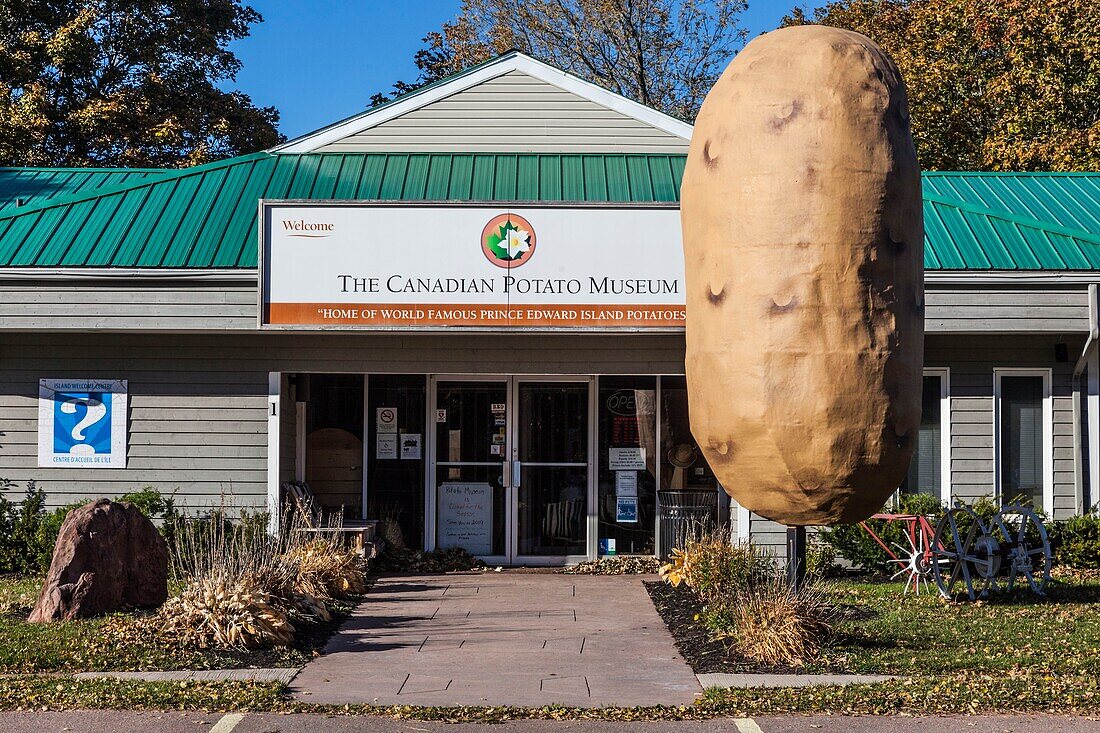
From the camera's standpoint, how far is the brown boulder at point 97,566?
10.2 meters

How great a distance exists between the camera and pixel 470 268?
511 inches

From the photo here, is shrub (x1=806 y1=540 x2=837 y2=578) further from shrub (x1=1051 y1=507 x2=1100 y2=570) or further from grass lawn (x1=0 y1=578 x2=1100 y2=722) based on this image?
shrub (x1=1051 y1=507 x2=1100 y2=570)

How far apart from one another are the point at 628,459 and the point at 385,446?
301 centimetres

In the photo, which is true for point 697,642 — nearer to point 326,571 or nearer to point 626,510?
point 326,571

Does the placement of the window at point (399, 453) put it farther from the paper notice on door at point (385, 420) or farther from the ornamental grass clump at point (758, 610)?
the ornamental grass clump at point (758, 610)

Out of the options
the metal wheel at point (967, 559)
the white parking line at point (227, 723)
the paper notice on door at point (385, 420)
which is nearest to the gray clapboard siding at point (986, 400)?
the metal wheel at point (967, 559)

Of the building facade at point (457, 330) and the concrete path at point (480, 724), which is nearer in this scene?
the concrete path at point (480, 724)

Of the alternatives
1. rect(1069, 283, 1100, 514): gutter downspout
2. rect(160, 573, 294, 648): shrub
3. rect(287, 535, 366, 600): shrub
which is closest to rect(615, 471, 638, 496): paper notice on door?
rect(287, 535, 366, 600): shrub

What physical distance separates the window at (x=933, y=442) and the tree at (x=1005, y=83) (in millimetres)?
11078

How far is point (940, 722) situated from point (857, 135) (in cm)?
477

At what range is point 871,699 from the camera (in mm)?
7262

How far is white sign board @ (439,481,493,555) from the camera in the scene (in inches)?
589

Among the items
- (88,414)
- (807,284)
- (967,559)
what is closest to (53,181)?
(88,414)

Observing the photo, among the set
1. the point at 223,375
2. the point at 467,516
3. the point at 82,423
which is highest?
the point at 223,375
